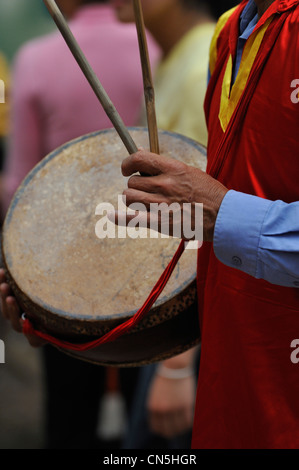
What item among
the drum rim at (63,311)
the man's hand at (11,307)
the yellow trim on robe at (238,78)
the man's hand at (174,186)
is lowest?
the man's hand at (11,307)

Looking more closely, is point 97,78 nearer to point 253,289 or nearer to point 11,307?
point 253,289

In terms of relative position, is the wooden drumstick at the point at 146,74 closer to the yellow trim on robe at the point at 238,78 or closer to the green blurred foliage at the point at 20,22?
the yellow trim on robe at the point at 238,78

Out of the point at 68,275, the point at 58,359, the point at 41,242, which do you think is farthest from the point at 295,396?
the point at 58,359

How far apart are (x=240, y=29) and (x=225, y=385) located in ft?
2.39

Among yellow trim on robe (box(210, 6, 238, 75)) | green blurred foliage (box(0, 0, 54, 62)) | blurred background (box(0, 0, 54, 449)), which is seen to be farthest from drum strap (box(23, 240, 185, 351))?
green blurred foliage (box(0, 0, 54, 62))

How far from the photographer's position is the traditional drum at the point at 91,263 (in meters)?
1.60

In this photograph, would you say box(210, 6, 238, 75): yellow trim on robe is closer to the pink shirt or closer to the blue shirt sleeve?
the blue shirt sleeve

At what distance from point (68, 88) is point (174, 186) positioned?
60.6 inches

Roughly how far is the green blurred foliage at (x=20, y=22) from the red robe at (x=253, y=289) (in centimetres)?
400

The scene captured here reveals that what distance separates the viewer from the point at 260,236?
50.1 inches

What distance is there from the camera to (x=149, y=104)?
4.51 ft

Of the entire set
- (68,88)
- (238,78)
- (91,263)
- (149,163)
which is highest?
(238,78)

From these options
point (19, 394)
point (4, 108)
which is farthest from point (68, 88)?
point (19, 394)

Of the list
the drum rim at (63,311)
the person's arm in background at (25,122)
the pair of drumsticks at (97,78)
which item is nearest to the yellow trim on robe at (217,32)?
the drum rim at (63,311)
